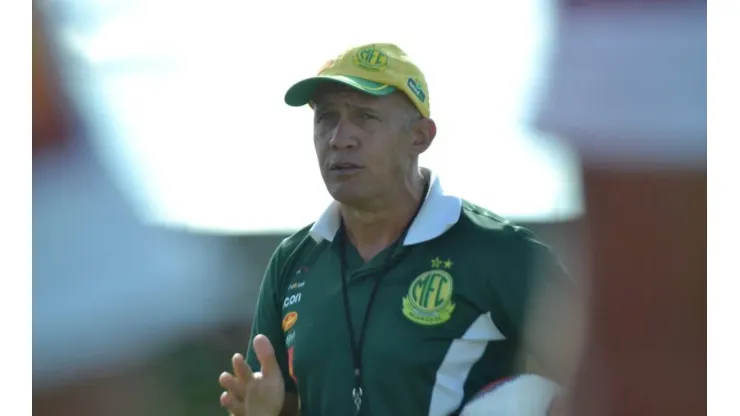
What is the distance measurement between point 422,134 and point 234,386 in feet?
2.53

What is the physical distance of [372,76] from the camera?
1924 mm

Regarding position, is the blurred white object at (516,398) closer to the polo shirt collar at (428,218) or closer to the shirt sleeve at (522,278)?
the shirt sleeve at (522,278)

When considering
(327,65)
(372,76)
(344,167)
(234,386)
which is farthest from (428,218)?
(234,386)

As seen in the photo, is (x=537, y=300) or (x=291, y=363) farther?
(x=291, y=363)

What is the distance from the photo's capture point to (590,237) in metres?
2.25

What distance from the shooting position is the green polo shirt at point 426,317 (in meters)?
1.78

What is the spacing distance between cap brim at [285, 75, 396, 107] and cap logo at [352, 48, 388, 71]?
0.15 feet

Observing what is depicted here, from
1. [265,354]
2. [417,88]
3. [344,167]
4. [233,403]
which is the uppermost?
[417,88]

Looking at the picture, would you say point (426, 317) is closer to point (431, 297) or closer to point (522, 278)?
point (431, 297)

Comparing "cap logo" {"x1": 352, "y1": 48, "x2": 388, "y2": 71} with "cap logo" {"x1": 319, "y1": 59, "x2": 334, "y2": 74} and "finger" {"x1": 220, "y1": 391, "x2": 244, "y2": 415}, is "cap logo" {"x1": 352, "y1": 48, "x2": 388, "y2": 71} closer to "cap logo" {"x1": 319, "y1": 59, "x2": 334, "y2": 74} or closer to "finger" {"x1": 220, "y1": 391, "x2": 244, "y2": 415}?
"cap logo" {"x1": 319, "y1": 59, "x2": 334, "y2": 74}

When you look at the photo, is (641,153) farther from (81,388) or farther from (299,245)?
(81,388)

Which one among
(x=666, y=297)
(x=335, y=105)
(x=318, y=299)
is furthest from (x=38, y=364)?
(x=666, y=297)

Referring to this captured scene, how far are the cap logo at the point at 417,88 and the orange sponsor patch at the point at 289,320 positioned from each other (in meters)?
0.62

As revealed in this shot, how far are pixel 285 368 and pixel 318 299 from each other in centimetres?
23
